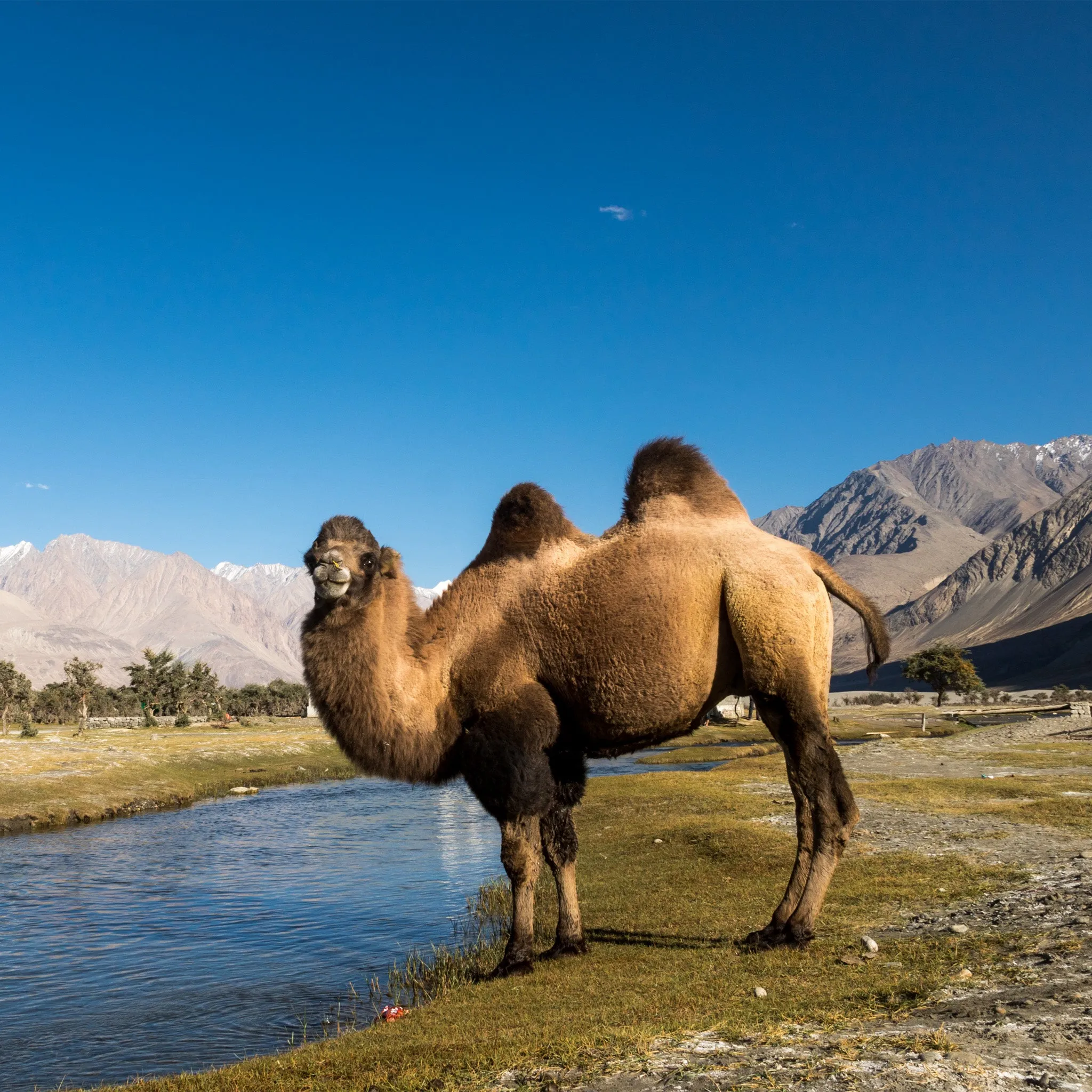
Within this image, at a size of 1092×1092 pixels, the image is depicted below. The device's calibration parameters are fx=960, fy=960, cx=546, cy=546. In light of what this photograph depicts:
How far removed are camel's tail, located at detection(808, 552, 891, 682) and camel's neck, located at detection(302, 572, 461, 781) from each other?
4.14 meters

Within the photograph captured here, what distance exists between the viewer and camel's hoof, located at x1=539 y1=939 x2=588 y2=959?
10305mm

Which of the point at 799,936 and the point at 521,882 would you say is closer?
the point at 799,936

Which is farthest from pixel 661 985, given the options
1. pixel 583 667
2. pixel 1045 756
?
Result: pixel 1045 756

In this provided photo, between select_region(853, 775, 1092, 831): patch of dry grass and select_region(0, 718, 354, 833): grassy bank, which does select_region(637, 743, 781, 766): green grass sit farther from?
select_region(853, 775, 1092, 831): patch of dry grass

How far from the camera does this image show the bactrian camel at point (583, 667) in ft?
30.5

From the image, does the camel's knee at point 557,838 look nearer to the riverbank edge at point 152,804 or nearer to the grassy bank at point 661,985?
the grassy bank at point 661,985

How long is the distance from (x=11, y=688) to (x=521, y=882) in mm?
89768

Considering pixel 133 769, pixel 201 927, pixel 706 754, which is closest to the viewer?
pixel 201 927

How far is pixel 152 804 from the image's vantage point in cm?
3697

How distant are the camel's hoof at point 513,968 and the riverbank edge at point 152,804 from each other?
84.5ft

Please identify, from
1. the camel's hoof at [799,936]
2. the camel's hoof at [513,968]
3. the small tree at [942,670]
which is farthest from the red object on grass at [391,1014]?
the small tree at [942,670]

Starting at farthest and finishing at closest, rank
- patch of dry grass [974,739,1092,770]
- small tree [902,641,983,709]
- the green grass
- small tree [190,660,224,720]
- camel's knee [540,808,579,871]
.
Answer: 1. small tree [190,660,224,720]
2. small tree [902,641,983,709]
3. the green grass
4. patch of dry grass [974,739,1092,770]
5. camel's knee [540,808,579,871]

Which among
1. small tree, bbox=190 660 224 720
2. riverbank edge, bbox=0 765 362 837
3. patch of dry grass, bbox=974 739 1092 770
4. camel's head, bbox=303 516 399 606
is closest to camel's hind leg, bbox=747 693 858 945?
camel's head, bbox=303 516 399 606

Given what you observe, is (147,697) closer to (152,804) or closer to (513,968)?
(152,804)
